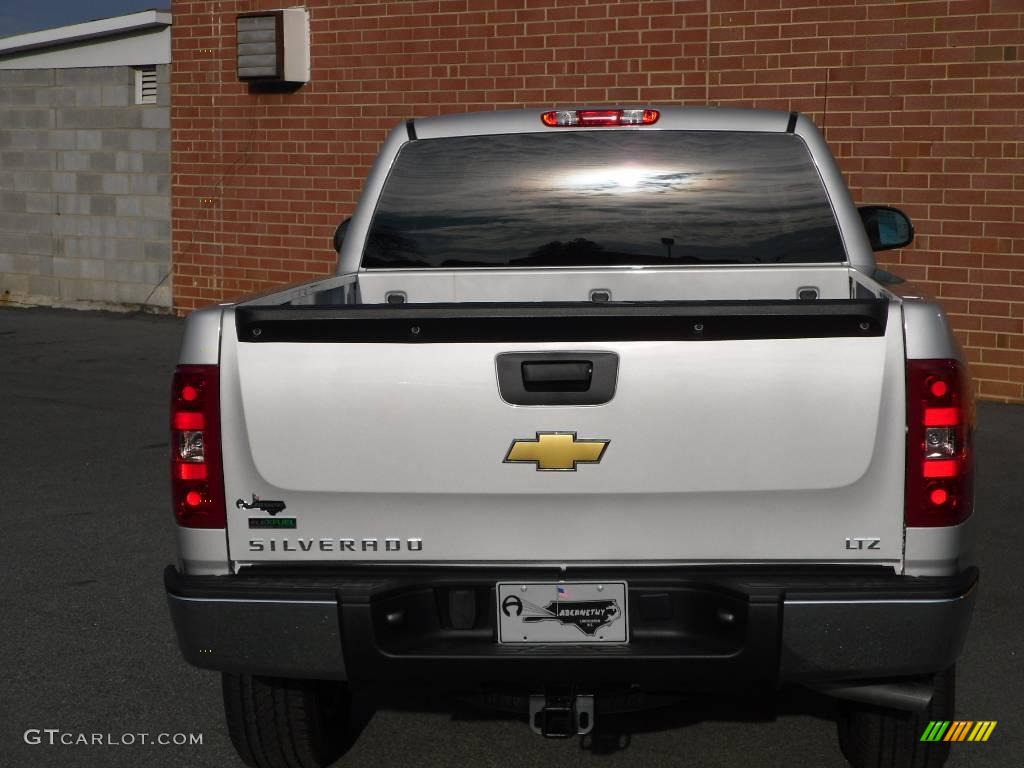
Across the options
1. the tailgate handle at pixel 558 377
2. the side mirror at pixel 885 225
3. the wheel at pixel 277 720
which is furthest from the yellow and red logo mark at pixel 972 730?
the side mirror at pixel 885 225

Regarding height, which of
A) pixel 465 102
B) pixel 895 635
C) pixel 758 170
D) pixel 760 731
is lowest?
pixel 760 731

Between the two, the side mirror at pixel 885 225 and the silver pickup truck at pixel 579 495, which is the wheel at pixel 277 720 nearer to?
the silver pickup truck at pixel 579 495

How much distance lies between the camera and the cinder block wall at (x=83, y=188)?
16.7 meters

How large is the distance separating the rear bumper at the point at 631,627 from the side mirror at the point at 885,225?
8.42 ft

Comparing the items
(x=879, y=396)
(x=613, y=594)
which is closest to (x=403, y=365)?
(x=613, y=594)

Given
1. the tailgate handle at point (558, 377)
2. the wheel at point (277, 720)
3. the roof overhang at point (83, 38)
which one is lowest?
the wheel at point (277, 720)

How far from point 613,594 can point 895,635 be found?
651 millimetres

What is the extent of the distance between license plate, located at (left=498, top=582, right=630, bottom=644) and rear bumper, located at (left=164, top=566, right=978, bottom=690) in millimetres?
22

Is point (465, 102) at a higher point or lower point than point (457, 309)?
higher

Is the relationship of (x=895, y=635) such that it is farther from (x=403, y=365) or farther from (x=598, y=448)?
(x=403, y=365)

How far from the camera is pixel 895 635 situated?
346 cm

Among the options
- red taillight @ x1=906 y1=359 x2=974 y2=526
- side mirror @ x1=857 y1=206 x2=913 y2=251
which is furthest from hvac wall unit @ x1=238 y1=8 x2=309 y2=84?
red taillight @ x1=906 y1=359 x2=974 y2=526

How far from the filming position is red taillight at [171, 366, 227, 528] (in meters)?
3.58

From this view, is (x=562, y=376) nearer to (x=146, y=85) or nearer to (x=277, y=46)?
(x=277, y=46)
